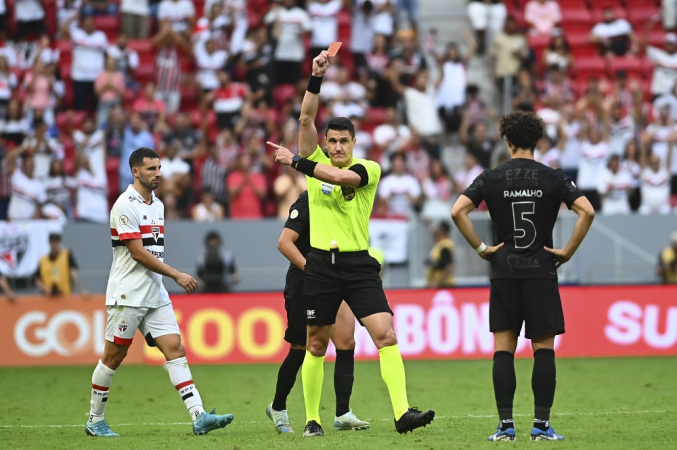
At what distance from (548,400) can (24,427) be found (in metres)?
5.02

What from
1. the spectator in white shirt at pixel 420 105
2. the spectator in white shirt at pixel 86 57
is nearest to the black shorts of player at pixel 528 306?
the spectator in white shirt at pixel 420 105

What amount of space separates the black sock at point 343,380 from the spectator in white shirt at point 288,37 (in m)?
13.8

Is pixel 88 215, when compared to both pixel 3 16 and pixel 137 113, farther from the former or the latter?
pixel 3 16

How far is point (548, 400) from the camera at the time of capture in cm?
820

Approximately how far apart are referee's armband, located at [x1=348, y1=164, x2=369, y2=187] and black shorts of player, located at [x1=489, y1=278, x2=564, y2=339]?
4.34 ft

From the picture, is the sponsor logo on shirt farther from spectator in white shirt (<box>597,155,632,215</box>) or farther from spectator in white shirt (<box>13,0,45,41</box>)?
spectator in white shirt (<box>13,0,45,41</box>)

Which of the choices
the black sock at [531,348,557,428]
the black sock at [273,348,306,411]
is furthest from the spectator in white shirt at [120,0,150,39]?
the black sock at [531,348,557,428]

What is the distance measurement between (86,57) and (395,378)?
50.3ft

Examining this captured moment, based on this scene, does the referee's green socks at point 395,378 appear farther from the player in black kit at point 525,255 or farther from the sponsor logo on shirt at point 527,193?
the sponsor logo on shirt at point 527,193

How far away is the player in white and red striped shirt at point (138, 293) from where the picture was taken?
941 cm

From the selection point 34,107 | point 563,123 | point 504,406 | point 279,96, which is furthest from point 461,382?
point 34,107

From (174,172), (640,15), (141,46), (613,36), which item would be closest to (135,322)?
(174,172)

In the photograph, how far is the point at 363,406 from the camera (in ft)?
38.7

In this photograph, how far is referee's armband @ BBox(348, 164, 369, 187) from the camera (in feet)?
28.8
